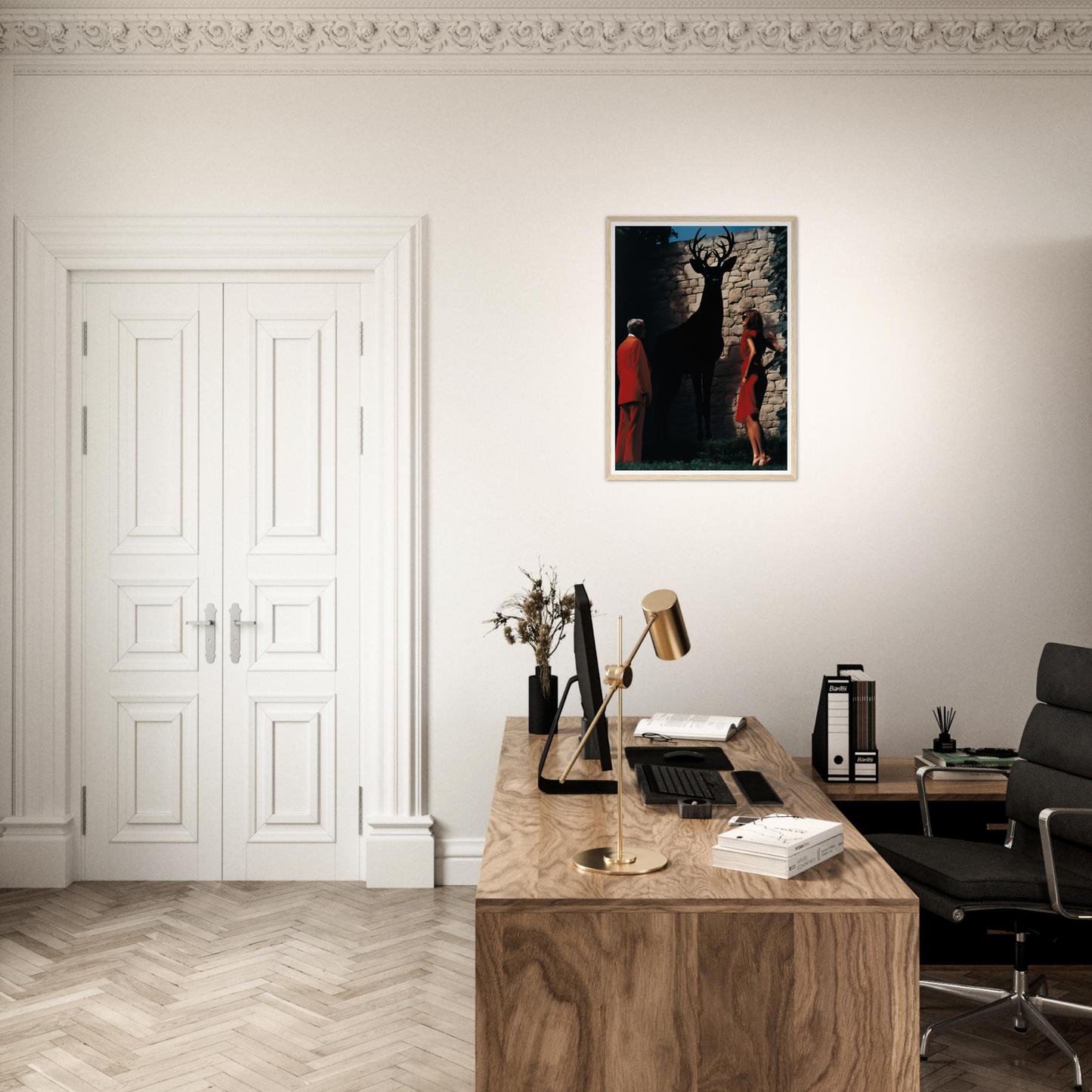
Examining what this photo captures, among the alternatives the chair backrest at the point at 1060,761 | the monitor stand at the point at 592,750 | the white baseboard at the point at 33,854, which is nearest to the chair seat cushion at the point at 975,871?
the chair backrest at the point at 1060,761

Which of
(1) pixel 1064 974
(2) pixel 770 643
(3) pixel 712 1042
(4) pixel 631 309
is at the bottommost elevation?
(1) pixel 1064 974

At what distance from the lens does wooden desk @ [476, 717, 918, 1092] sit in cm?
175

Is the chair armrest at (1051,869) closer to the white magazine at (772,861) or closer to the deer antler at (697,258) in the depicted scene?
the white magazine at (772,861)

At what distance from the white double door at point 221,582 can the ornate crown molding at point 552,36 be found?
0.94 m

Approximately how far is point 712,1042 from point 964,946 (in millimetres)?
1790

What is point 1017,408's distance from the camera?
12.8ft

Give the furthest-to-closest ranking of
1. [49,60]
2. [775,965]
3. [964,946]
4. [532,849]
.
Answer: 1. [49,60]
2. [964,946]
3. [532,849]
4. [775,965]

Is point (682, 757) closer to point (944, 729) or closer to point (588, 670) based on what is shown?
point (588, 670)

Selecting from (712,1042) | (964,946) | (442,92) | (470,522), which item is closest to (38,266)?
(442,92)

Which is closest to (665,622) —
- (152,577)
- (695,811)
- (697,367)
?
(695,811)

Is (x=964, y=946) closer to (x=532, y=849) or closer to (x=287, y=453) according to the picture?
(x=532, y=849)

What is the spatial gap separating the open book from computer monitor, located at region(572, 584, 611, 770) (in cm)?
44

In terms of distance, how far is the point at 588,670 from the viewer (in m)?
2.35

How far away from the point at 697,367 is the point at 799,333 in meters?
0.43
